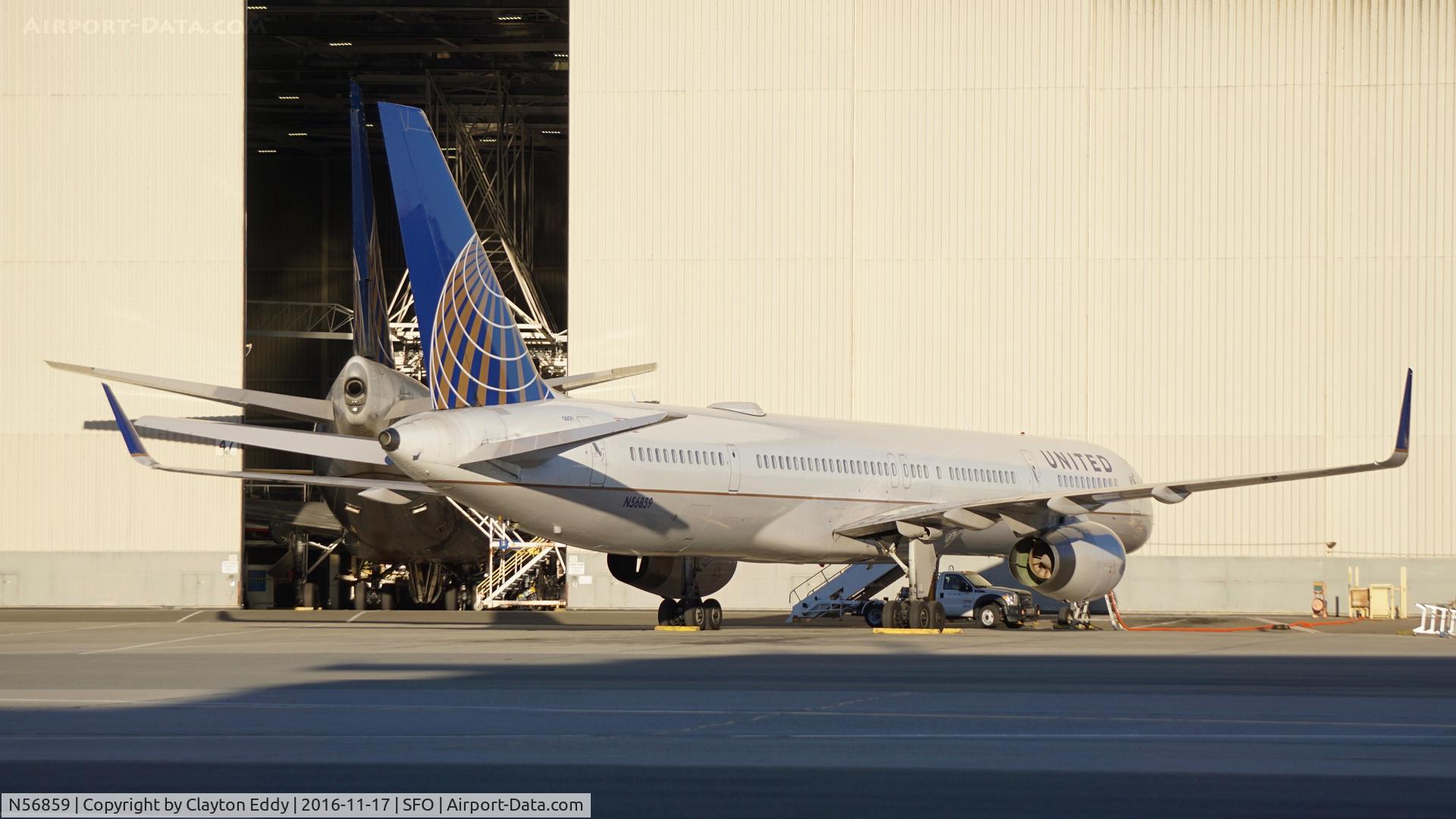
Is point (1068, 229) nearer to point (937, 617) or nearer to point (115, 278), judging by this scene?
point (937, 617)

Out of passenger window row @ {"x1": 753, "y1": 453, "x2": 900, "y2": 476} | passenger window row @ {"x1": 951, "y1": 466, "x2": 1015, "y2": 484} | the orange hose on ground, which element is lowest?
the orange hose on ground

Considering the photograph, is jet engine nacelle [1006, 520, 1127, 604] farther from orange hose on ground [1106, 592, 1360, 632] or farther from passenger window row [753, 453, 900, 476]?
passenger window row [753, 453, 900, 476]

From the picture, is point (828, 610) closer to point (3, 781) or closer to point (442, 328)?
point (442, 328)

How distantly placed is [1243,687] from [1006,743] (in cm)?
538

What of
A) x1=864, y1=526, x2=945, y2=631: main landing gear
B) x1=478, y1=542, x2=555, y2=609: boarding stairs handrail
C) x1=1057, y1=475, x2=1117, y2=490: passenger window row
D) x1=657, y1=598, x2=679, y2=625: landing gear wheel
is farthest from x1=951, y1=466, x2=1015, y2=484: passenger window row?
x1=478, y1=542, x2=555, y2=609: boarding stairs handrail

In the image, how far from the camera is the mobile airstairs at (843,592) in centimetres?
3406

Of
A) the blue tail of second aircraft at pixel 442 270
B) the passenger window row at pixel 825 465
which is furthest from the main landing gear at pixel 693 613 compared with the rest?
the blue tail of second aircraft at pixel 442 270

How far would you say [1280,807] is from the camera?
760cm

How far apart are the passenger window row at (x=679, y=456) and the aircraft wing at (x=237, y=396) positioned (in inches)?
321

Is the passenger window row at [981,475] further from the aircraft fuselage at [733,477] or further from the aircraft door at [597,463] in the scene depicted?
the aircraft door at [597,463]

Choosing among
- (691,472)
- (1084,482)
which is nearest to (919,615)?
(691,472)

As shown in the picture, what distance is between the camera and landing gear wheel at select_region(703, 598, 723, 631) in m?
26.5

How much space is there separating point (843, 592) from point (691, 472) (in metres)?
12.0

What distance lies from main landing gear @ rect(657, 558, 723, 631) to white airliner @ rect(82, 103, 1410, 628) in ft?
0.10
